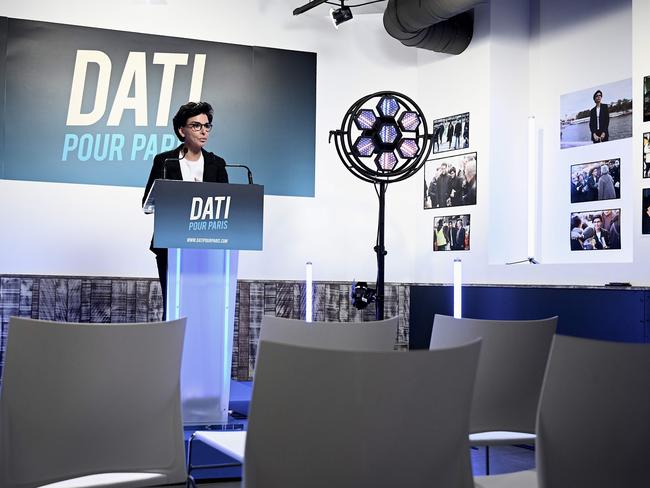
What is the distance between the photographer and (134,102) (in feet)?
22.4

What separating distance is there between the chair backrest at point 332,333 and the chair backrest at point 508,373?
39cm

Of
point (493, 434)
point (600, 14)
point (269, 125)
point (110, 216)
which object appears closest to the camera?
point (493, 434)

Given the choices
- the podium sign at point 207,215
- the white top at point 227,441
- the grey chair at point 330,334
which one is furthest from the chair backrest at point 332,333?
the podium sign at point 207,215

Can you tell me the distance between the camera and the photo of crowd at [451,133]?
6.97 metres

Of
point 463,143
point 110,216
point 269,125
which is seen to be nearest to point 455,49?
point 463,143

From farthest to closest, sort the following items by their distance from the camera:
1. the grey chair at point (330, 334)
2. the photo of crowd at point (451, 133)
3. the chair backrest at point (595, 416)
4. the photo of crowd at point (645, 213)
Answer: 1. the photo of crowd at point (451, 133)
2. the photo of crowd at point (645, 213)
3. the grey chair at point (330, 334)
4. the chair backrest at point (595, 416)

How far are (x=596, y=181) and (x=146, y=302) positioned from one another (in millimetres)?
3762

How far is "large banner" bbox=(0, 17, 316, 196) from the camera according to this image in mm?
6492

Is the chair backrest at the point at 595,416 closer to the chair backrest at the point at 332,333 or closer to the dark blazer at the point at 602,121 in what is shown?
the chair backrest at the point at 332,333

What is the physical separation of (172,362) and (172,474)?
13.4 inches

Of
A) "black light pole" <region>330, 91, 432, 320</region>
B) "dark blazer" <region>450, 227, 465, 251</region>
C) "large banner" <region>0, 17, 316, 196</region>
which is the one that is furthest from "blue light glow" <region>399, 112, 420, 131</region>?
"large banner" <region>0, 17, 316, 196</region>

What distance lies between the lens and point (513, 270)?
6.27 metres

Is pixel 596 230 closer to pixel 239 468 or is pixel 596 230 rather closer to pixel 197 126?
pixel 197 126

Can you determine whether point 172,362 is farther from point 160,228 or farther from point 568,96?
point 568,96
